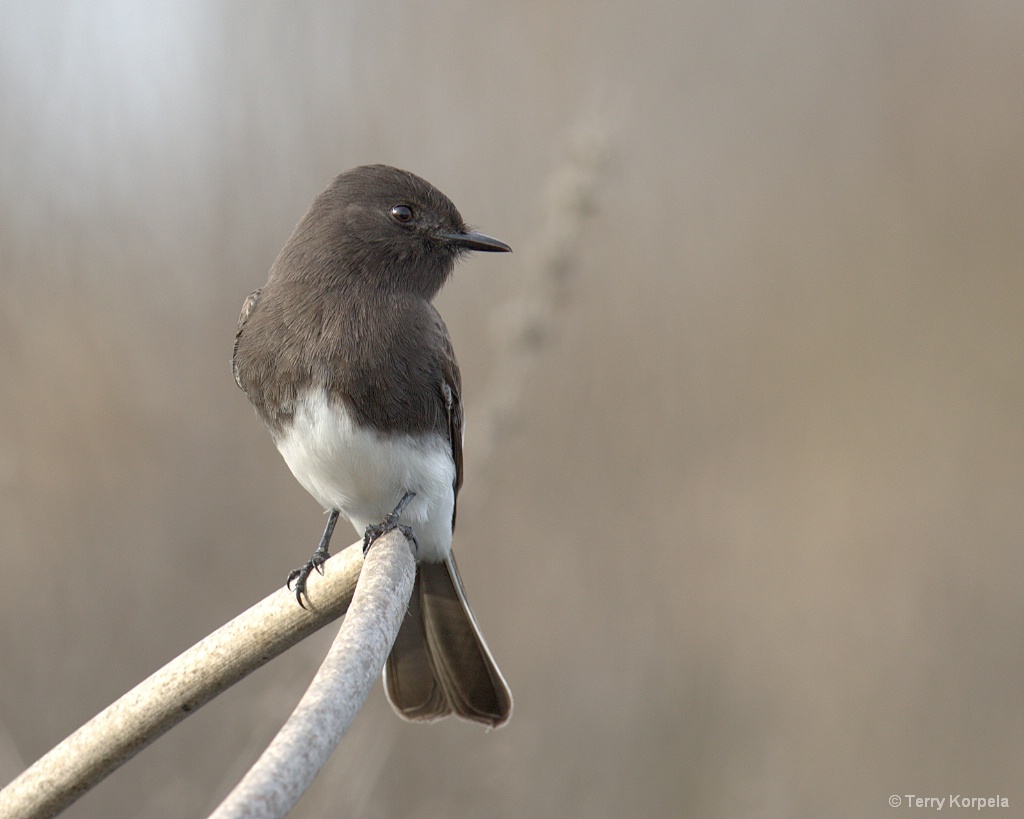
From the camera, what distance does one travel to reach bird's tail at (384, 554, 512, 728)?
369cm

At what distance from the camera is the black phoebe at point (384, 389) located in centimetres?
364

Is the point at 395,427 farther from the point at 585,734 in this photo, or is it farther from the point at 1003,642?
the point at 1003,642

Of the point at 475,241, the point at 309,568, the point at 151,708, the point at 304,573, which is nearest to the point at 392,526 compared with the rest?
the point at 309,568

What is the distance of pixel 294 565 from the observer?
596 centimetres

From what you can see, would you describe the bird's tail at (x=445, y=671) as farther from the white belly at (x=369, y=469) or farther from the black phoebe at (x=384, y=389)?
the white belly at (x=369, y=469)

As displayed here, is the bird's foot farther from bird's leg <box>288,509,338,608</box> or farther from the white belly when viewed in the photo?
the white belly

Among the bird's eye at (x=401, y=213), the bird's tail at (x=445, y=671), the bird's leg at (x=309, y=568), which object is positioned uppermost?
the bird's eye at (x=401, y=213)

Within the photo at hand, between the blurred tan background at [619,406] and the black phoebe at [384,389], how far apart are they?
119 cm

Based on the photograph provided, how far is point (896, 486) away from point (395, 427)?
401 centimetres

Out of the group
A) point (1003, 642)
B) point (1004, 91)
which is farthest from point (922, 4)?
point (1003, 642)

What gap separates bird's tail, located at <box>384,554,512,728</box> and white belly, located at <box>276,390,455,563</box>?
22 centimetres

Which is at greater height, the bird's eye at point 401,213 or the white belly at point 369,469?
the bird's eye at point 401,213
